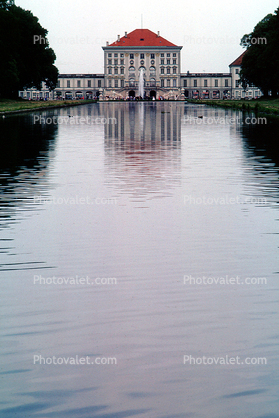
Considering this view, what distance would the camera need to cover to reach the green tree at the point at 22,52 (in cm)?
8875

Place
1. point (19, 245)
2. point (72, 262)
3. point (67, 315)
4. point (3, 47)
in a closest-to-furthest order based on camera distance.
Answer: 1. point (67, 315)
2. point (72, 262)
3. point (19, 245)
4. point (3, 47)

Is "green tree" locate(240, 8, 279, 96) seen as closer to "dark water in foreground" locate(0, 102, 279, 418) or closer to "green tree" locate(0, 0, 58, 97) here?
"green tree" locate(0, 0, 58, 97)

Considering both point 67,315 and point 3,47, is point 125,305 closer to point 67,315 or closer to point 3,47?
point 67,315

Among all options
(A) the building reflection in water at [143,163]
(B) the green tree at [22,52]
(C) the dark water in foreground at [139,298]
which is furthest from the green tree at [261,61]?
(C) the dark water in foreground at [139,298]

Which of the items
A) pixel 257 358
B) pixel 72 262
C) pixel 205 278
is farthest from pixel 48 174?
pixel 257 358

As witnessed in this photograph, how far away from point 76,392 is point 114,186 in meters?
10.9

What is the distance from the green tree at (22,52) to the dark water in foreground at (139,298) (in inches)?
3013

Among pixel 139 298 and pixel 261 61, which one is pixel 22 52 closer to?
pixel 261 61

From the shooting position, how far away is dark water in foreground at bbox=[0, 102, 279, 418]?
5.02 meters

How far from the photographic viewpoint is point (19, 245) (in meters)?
9.88

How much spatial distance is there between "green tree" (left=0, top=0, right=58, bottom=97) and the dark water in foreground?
3013 inches

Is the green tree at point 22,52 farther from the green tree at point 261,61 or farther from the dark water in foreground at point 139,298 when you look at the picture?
the dark water in foreground at point 139,298

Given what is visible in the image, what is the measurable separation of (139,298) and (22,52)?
103 metres

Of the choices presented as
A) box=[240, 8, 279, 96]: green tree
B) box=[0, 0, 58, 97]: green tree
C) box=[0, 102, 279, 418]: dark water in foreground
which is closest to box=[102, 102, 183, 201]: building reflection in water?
box=[0, 102, 279, 418]: dark water in foreground
